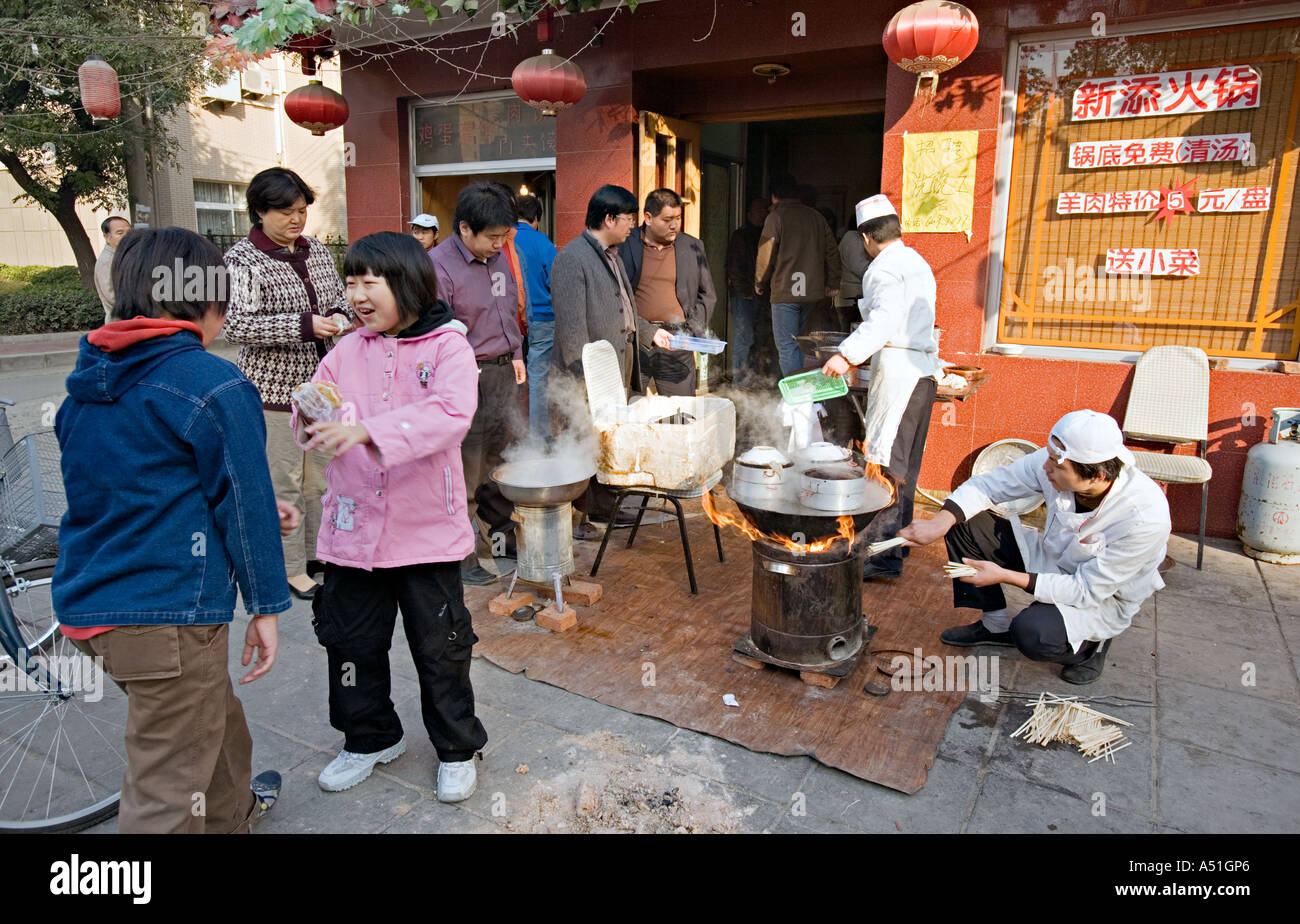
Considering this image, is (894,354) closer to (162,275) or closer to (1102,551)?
(1102,551)

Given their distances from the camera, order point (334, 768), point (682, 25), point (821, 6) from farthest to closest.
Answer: point (682, 25) → point (821, 6) → point (334, 768)

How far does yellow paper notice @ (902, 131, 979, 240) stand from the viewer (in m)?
6.70

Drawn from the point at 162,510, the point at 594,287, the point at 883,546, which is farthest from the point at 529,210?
the point at 162,510

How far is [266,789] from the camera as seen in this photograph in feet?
10.4

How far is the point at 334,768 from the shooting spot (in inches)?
132

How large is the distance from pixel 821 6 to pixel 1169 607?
5273mm

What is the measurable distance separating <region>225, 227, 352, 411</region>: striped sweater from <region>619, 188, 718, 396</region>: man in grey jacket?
2.53 metres

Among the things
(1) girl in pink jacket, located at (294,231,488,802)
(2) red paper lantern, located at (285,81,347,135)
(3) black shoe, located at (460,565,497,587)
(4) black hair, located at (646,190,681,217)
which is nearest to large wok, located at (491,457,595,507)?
(3) black shoe, located at (460,565,497,587)

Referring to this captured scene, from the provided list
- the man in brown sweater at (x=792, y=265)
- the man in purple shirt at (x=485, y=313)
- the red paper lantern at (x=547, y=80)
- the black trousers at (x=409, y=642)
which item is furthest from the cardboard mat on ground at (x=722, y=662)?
the red paper lantern at (x=547, y=80)

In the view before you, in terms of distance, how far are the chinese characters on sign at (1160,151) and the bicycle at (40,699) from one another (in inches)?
274

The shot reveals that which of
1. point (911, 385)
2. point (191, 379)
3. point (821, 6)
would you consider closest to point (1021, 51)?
point (821, 6)

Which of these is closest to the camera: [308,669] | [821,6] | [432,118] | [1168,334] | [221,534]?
[221,534]

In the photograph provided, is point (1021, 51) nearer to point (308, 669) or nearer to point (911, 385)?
point (911, 385)
